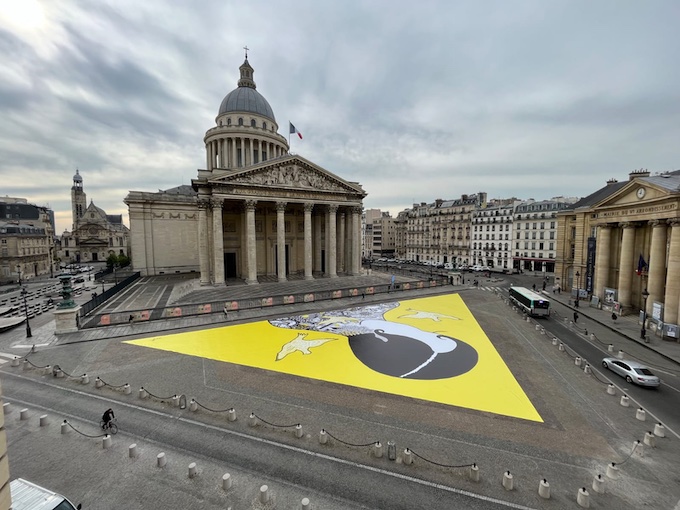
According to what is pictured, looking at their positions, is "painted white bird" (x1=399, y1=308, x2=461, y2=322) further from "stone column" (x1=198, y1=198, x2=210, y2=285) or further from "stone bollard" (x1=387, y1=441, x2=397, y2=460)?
"stone column" (x1=198, y1=198, x2=210, y2=285)

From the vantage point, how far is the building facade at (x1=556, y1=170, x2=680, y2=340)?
26.4 meters

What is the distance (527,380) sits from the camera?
58.4ft

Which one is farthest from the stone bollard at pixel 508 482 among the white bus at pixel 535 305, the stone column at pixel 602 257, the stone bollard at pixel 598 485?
the stone column at pixel 602 257

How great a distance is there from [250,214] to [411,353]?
3102cm

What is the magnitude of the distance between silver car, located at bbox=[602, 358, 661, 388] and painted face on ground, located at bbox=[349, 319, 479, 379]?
8.14 metres

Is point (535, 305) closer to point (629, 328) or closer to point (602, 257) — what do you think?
point (629, 328)

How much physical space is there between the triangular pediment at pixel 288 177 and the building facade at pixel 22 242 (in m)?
50.2

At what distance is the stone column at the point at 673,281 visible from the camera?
25750 mm

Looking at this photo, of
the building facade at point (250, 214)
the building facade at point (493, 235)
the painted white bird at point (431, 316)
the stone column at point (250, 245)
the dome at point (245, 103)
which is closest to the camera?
the painted white bird at point (431, 316)

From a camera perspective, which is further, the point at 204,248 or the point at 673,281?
the point at 204,248

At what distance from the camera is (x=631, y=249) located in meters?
33.6

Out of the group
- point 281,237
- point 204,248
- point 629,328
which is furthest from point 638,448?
point 204,248

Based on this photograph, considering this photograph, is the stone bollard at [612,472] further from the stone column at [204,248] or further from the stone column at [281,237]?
the stone column at [204,248]

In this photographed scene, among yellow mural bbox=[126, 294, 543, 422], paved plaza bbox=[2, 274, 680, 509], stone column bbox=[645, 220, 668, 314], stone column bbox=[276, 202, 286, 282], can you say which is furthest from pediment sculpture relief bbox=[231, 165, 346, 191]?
stone column bbox=[645, 220, 668, 314]
